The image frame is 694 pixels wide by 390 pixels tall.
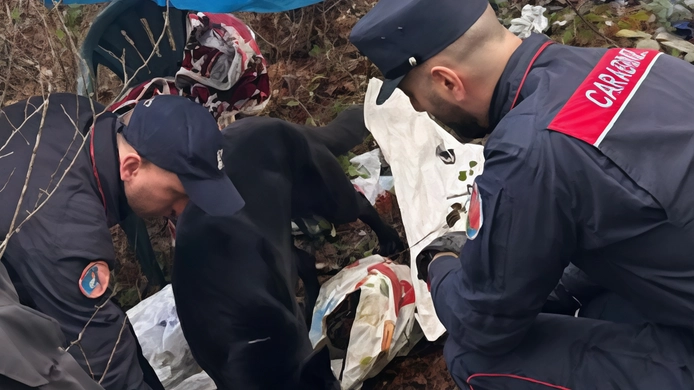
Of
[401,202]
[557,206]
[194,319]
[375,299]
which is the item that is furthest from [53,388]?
[401,202]

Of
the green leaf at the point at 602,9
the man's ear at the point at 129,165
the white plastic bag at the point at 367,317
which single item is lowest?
the white plastic bag at the point at 367,317

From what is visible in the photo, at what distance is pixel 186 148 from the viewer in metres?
2.13

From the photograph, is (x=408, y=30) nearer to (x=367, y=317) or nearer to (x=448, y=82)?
(x=448, y=82)

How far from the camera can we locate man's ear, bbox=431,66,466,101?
162 cm

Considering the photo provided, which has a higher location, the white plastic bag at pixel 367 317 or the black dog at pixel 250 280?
the black dog at pixel 250 280

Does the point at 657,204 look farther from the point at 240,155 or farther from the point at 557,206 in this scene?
the point at 240,155

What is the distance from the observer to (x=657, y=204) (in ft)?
4.36

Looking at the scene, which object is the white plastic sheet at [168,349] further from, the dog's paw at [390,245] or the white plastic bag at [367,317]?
the dog's paw at [390,245]

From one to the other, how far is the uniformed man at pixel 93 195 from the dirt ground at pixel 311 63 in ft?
2.62

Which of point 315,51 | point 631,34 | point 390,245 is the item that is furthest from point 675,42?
point 315,51

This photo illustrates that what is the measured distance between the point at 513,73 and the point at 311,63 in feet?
10.3

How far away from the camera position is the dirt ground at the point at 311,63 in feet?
9.76

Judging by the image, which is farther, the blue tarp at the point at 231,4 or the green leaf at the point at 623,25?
the green leaf at the point at 623,25

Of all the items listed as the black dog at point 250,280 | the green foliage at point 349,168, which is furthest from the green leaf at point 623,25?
the black dog at point 250,280
